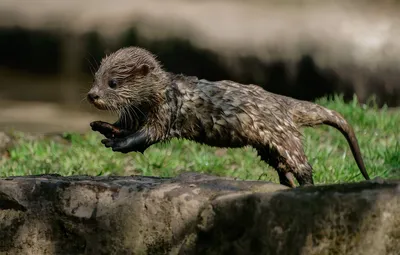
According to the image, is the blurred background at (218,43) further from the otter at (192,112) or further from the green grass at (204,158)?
the otter at (192,112)

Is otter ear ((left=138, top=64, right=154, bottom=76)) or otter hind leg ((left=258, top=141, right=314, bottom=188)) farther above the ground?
otter ear ((left=138, top=64, right=154, bottom=76))

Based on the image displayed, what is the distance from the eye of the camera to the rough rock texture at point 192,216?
332 cm

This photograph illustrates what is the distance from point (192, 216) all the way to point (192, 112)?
1596mm

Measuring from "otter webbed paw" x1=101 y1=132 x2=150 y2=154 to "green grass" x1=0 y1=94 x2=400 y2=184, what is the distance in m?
1.37

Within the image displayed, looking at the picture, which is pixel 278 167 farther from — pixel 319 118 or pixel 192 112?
pixel 192 112

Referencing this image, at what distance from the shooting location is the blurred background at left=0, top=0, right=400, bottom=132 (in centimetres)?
996

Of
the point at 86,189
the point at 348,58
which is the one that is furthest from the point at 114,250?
the point at 348,58

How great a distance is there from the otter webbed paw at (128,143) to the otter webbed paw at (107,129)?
0.07 metres

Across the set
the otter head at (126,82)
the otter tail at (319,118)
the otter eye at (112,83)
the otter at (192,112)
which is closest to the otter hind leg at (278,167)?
the otter at (192,112)

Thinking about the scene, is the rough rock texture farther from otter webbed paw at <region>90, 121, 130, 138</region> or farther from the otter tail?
the otter tail

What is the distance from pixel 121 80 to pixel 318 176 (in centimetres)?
168

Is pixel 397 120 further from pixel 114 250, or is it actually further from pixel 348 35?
pixel 114 250

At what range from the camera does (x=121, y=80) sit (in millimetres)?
5184

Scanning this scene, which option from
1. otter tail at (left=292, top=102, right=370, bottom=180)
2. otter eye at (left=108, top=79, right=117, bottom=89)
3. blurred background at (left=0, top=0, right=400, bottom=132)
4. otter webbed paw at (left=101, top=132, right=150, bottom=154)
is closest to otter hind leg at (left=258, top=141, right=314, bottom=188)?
otter tail at (left=292, top=102, right=370, bottom=180)
